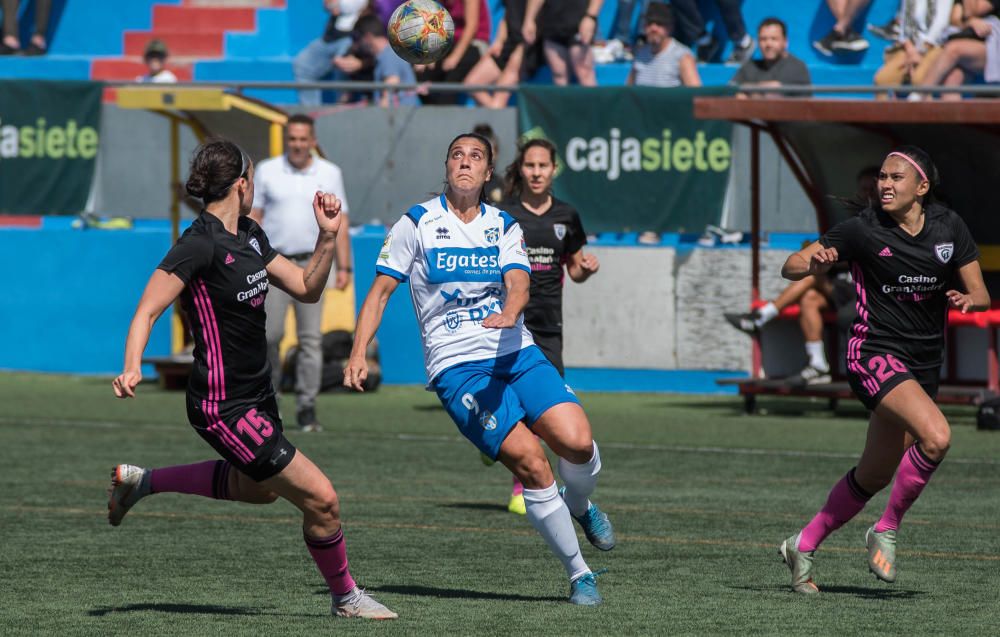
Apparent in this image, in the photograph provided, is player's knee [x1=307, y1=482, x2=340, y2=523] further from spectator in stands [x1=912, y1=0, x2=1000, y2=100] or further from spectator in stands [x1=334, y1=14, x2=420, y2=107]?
spectator in stands [x1=334, y1=14, x2=420, y2=107]

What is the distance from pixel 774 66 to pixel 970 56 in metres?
1.78

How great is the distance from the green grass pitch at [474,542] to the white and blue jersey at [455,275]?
981mm

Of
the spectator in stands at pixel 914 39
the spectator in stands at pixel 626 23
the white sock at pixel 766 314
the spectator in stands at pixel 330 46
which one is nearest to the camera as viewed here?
the white sock at pixel 766 314

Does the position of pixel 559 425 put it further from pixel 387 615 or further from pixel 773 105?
pixel 773 105

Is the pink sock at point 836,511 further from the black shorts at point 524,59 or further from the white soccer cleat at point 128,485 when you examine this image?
the black shorts at point 524,59

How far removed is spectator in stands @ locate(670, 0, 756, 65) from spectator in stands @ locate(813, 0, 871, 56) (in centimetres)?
80

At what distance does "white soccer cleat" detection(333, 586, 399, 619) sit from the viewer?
22.6 ft

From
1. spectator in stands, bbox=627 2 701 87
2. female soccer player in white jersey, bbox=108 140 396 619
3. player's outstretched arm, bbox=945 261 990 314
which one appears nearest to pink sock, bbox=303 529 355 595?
female soccer player in white jersey, bbox=108 140 396 619

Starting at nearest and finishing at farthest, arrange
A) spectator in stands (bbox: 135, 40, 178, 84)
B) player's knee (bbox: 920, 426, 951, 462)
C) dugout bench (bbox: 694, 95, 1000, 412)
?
1. player's knee (bbox: 920, 426, 951, 462)
2. dugout bench (bbox: 694, 95, 1000, 412)
3. spectator in stands (bbox: 135, 40, 178, 84)

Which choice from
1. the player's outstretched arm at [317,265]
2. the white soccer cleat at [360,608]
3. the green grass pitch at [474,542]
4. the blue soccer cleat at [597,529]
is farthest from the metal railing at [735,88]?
the white soccer cleat at [360,608]

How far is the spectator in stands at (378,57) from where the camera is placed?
19750 millimetres

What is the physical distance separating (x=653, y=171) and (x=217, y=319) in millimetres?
10679

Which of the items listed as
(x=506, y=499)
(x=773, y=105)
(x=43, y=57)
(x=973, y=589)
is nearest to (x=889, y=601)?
(x=973, y=589)

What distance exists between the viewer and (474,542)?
29.5ft
